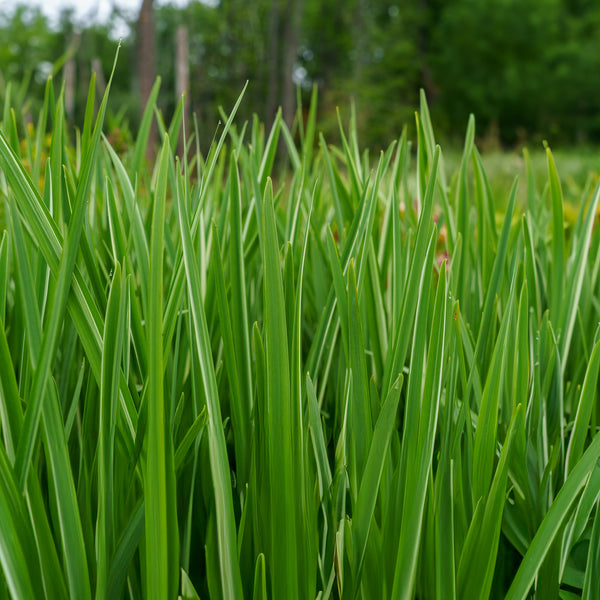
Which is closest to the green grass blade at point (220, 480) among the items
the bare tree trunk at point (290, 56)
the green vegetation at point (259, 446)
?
the green vegetation at point (259, 446)

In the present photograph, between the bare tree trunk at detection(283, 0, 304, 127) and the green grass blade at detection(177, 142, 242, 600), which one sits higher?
the bare tree trunk at detection(283, 0, 304, 127)

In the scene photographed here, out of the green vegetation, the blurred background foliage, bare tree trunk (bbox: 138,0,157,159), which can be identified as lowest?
the green vegetation

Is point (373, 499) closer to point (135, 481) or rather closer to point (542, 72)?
point (135, 481)

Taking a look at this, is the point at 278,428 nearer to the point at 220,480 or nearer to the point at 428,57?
the point at 220,480

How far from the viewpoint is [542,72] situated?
2091cm

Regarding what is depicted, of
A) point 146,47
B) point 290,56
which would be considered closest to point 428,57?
point 290,56

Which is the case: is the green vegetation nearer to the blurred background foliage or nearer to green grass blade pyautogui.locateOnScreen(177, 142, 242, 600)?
green grass blade pyautogui.locateOnScreen(177, 142, 242, 600)

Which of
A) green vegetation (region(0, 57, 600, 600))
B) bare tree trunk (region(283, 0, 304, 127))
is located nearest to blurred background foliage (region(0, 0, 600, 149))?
bare tree trunk (region(283, 0, 304, 127))

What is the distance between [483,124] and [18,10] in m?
16.6

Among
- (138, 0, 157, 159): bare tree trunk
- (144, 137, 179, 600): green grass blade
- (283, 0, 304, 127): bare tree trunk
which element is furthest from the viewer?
(283, 0, 304, 127): bare tree trunk

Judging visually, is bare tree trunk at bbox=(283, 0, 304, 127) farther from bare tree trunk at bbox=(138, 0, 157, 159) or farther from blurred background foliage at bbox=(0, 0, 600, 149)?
bare tree trunk at bbox=(138, 0, 157, 159)

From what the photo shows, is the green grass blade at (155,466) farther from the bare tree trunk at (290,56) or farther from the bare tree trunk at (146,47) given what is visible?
the bare tree trunk at (290,56)

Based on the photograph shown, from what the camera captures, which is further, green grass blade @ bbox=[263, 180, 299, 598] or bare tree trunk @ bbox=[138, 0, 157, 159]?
bare tree trunk @ bbox=[138, 0, 157, 159]

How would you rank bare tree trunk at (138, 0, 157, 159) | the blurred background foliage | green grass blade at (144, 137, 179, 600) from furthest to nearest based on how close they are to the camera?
the blurred background foliage → bare tree trunk at (138, 0, 157, 159) → green grass blade at (144, 137, 179, 600)
